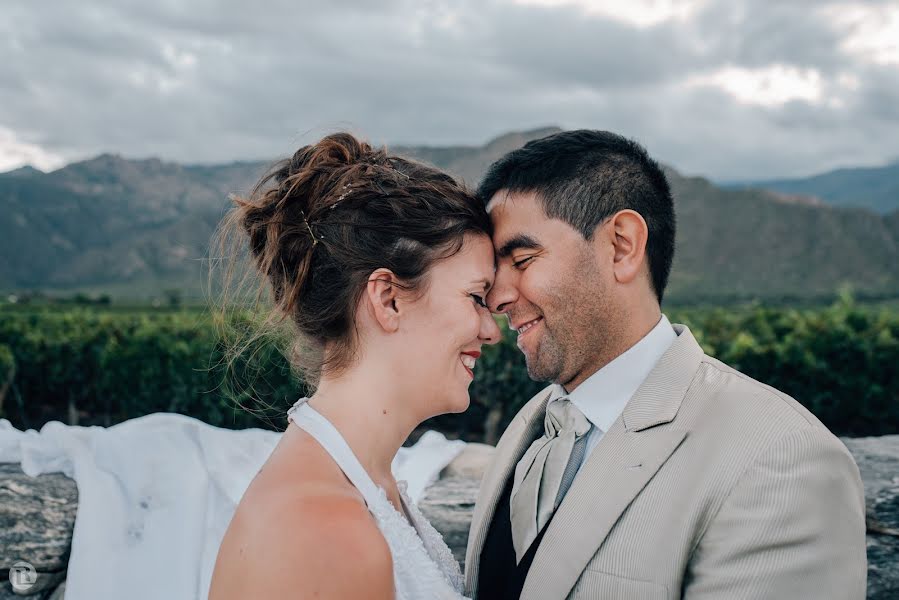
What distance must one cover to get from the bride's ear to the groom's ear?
2.63ft

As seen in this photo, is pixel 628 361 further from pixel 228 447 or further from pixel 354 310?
pixel 228 447

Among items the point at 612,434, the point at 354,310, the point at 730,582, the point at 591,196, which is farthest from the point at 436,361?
the point at 730,582

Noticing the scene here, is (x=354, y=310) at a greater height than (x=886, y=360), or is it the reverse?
(x=354, y=310)

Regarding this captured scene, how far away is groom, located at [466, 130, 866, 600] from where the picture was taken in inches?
82.0

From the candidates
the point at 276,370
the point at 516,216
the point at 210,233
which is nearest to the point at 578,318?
the point at 516,216

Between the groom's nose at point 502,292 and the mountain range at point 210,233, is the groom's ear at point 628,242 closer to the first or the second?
the groom's nose at point 502,292

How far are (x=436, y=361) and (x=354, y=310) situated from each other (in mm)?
309

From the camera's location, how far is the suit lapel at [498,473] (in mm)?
2949

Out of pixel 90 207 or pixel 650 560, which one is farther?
pixel 90 207

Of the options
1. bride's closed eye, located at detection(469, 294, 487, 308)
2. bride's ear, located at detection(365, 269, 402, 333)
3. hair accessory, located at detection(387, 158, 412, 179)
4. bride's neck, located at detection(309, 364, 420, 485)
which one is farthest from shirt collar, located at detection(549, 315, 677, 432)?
hair accessory, located at detection(387, 158, 412, 179)

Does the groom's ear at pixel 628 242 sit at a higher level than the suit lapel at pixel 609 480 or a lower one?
higher

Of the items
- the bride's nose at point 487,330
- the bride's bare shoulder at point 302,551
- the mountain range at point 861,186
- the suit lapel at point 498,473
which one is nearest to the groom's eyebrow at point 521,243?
the bride's nose at point 487,330

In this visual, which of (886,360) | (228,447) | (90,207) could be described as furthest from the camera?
(90,207)

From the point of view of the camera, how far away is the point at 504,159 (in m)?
2.89
